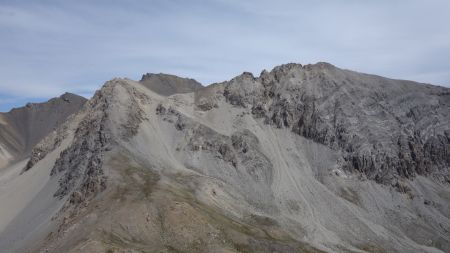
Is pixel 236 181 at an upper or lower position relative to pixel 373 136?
lower

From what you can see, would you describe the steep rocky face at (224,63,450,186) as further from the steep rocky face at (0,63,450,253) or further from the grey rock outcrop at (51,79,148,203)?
the grey rock outcrop at (51,79,148,203)

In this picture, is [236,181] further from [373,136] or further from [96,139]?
[373,136]

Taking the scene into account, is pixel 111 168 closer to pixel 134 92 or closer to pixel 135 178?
pixel 135 178

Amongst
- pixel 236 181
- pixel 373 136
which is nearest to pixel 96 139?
pixel 236 181

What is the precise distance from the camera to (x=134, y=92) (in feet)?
630

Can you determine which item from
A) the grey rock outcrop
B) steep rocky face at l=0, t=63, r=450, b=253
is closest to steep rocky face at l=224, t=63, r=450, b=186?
steep rocky face at l=0, t=63, r=450, b=253

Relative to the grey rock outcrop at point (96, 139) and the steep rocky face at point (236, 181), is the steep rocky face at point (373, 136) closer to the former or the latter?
the steep rocky face at point (236, 181)

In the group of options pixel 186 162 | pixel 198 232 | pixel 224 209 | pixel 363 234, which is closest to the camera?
pixel 198 232

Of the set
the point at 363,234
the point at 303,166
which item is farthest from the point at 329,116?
the point at 363,234

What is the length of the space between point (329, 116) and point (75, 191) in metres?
95.7

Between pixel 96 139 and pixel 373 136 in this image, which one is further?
pixel 373 136

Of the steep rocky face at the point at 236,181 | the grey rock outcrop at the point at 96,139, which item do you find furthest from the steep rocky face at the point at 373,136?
the grey rock outcrop at the point at 96,139

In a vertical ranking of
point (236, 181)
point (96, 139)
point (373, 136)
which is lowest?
point (236, 181)

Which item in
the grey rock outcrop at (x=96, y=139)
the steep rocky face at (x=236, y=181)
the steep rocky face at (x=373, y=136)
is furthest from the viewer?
the steep rocky face at (x=373, y=136)
